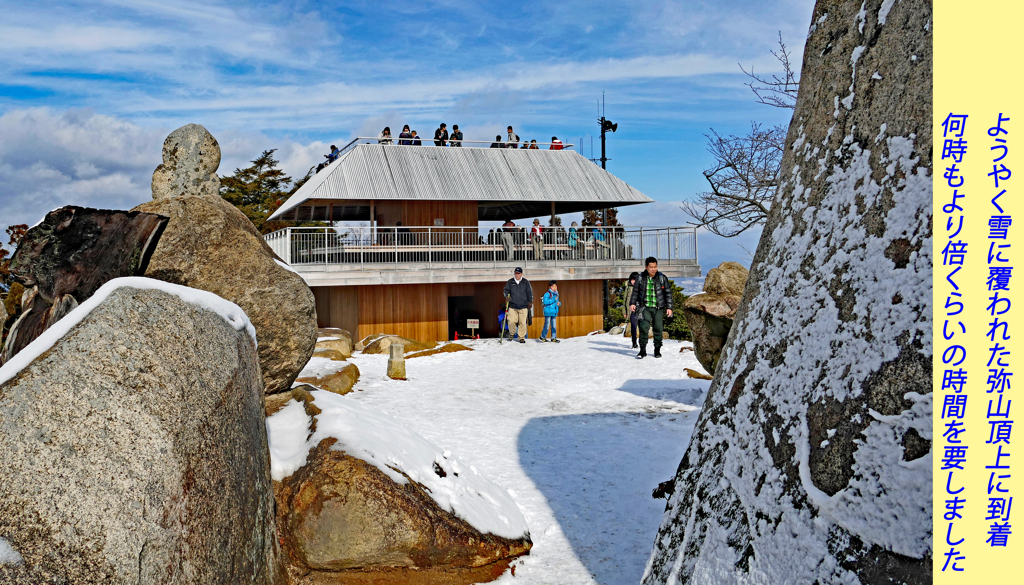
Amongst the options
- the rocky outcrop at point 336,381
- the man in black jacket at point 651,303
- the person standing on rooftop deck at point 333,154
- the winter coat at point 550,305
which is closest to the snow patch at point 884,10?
the rocky outcrop at point 336,381

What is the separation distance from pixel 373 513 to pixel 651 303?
30.3 ft

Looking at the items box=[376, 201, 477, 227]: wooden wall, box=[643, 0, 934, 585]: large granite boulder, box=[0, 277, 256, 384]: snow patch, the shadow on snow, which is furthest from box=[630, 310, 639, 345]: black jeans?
box=[643, 0, 934, 585]: large granite boulder

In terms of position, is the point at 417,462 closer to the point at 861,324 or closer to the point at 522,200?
the point at 861,324

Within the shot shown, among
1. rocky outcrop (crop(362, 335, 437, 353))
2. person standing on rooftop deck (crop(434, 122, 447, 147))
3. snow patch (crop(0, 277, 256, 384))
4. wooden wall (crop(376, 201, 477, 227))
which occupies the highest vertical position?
person standing on rooftop deck (crop(434, 122, 447, 147))

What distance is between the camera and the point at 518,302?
1669cm

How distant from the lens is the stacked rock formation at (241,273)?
181 inches

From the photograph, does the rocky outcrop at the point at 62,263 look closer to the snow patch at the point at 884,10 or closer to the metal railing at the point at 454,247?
the snow patch at the point at 884,10

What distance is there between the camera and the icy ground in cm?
504

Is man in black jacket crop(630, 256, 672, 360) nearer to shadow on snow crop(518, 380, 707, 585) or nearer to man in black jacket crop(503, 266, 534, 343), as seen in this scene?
shadow on snow crop(518, 380, 707, 585)

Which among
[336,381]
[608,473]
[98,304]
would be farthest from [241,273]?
[336,381]

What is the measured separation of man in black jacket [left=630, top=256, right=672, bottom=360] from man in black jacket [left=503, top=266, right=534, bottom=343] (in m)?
4.13

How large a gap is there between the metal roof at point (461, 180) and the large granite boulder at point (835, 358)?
1863 centimetres

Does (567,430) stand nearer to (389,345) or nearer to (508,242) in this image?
(389,345)

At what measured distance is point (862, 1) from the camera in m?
2.86
